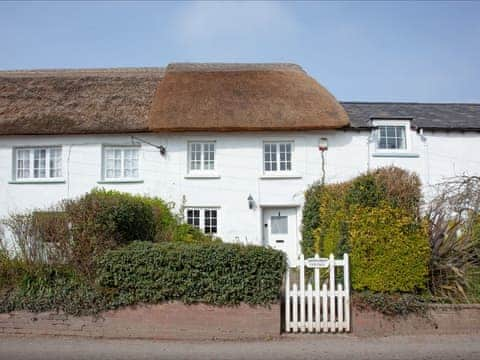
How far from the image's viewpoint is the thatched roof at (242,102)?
1392 cm

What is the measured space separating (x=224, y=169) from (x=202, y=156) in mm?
963

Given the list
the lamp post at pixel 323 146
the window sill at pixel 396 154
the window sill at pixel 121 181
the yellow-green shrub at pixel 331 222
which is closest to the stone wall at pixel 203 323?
the yellow-green shrub at pixel 331 222

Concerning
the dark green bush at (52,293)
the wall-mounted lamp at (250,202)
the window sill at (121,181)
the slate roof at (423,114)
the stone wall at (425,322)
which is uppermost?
the slate roof at (423,114)

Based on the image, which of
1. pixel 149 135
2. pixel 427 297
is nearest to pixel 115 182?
pixel 149 135

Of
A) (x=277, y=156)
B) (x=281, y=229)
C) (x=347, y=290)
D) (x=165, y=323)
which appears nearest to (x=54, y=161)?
(x=277, y=156)

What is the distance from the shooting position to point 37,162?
573 inches

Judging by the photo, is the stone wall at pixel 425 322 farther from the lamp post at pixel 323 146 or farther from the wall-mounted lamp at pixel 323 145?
the wall-mounted lamp at pixel 323 145

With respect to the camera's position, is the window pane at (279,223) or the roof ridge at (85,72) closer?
the window pane at (279,223)

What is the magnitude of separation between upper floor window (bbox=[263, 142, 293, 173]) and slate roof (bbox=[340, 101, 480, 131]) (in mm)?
2463

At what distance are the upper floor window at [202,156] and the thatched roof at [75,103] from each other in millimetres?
1815

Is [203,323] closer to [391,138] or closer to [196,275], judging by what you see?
[196,275]

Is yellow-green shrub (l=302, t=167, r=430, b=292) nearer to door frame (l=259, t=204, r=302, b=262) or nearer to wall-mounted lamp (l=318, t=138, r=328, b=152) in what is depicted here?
door frame (l=259, t=204, r=302, b=262)

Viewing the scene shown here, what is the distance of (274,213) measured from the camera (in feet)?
47.1

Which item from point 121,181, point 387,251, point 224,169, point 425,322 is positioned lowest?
point 425,322
